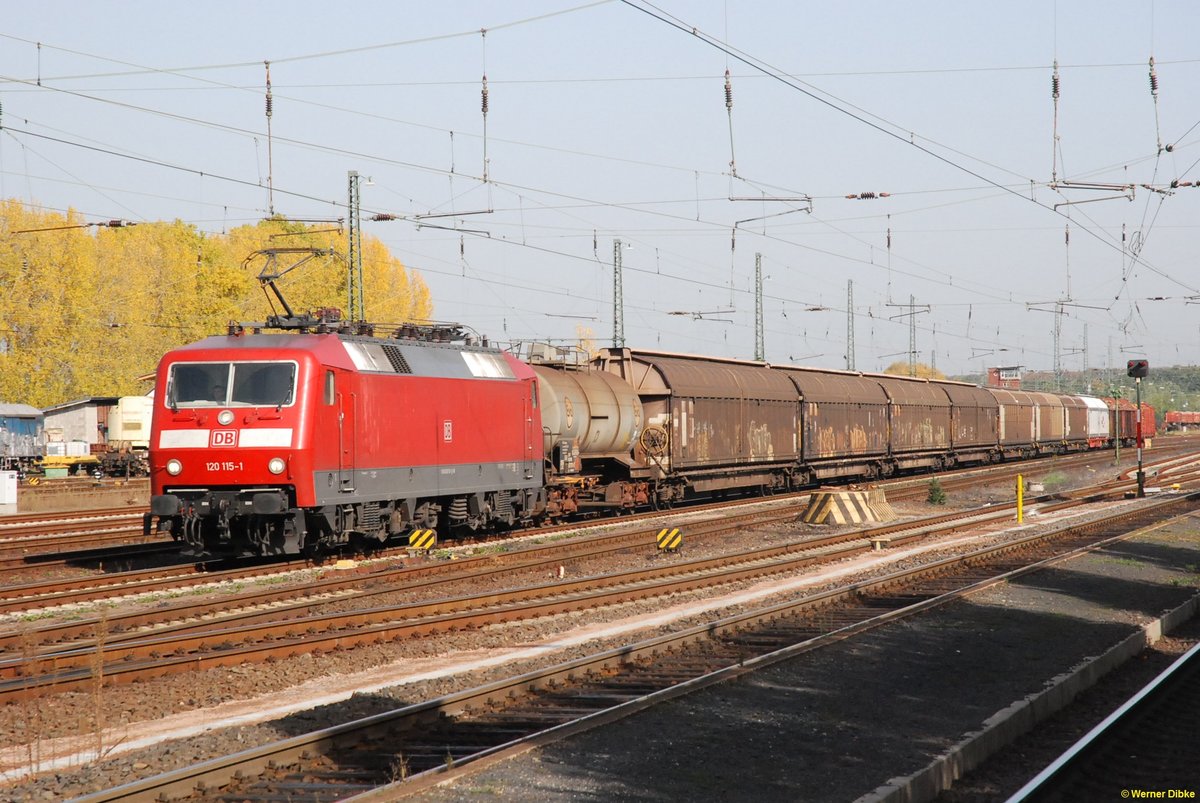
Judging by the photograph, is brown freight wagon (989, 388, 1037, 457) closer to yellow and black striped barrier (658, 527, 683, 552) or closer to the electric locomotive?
yellow and black striped barrier (658, 527, 683, 552)

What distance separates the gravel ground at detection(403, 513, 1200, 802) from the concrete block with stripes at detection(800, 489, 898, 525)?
13.6 meters

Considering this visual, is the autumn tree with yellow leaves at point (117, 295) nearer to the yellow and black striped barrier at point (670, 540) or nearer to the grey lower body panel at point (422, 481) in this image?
the grey lower body panel at point (422, 481)

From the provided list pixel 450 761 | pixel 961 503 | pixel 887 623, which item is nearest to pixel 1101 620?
pixel 887 623

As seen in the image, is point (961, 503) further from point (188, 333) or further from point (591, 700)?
point (188, 333)

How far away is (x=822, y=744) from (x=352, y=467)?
12.6m

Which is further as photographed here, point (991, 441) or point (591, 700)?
→ point (991, 441)

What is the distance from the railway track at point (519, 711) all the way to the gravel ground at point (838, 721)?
242mm

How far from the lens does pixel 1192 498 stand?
117ft

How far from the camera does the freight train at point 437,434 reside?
61.8 ft

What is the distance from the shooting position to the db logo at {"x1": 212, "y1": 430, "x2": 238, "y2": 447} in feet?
61.8

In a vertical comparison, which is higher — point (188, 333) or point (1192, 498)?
point (188, 333)

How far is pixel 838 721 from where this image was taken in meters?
9.84

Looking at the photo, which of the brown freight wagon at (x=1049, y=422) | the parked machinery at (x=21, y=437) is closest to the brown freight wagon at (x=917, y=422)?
the brown freight wagon at (x=1049, y=422)

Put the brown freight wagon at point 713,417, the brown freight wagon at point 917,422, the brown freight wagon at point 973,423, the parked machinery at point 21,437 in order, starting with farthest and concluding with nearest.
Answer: the parked machinery at point 21,437 → the brown freight wagon at point 973,423 → the brown freight wagon at point 917,422 → the brown freight wagon at point 713,417
